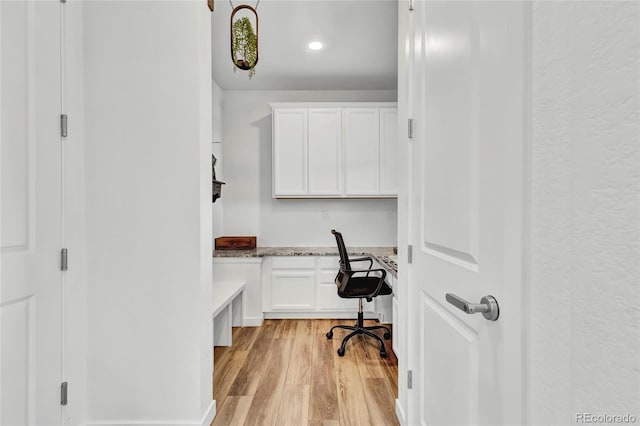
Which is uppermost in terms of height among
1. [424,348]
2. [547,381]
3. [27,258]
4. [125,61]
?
[125,61]

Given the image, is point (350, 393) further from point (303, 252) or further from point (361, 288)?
point (303, 252)

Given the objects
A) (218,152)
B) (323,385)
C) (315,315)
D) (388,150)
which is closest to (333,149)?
(388,150)

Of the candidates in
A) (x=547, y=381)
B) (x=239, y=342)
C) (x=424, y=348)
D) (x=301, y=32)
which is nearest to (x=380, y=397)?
(x=424, y=348)

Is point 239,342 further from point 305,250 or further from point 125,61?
point 125,61

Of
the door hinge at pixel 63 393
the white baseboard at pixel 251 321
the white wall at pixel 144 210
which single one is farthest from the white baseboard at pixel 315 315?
the door hinge at pixel 63 393

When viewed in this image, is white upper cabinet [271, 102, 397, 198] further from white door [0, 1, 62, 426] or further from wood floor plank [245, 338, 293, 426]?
white door [0, 1, 62, 426]

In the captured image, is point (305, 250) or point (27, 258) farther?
point (305, 250)

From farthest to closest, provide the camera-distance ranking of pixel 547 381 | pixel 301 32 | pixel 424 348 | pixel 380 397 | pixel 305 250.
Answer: pixel 305 250
pixel 301 32
pixel 380 397
pixel 424 348
pixel 547 381

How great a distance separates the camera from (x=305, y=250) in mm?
4336

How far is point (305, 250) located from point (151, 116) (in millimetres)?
2693

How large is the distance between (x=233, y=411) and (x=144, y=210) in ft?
4.17

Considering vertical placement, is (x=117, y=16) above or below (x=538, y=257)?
above

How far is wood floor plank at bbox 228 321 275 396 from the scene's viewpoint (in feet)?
8.28

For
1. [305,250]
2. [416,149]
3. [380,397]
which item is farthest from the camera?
[305,250]
